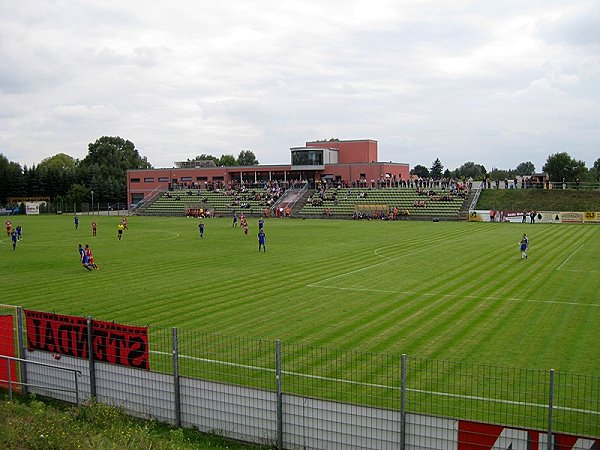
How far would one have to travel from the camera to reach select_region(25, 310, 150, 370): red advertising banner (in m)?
10.8

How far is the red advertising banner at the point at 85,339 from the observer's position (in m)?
10.8

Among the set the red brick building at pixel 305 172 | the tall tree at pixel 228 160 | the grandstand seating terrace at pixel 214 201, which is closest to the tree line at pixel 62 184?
the red brick building at pixel 305 172

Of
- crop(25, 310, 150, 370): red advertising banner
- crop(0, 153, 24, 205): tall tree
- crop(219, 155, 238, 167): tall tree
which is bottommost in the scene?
crop(25, 310, 150, 370): red advertising banner

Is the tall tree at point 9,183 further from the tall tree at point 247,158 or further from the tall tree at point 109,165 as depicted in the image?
the tall tree at point 247,158

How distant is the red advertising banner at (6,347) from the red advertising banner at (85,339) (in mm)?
444

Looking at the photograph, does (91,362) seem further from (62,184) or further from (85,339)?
(62,184)

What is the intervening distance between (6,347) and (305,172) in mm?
91690

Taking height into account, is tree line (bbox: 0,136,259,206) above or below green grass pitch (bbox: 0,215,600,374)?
above

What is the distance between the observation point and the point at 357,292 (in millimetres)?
22969

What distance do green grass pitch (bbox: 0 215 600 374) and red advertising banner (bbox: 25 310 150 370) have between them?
5480 millimetres

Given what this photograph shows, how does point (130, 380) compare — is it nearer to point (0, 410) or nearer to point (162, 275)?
point (0, 410)

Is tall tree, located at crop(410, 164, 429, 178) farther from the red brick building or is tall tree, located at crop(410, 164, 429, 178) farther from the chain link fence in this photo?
the chain link fence

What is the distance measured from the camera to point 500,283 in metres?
24.6

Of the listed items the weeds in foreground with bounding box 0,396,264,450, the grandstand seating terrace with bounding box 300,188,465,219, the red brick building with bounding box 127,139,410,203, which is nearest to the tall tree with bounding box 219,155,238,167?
the red brick building with bounding box 127,139,410,203
